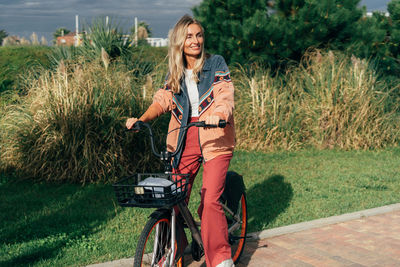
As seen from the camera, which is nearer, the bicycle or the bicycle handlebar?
the bicycle

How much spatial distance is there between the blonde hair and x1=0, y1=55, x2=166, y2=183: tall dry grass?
3.88m

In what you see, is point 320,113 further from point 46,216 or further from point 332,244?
point 46,216

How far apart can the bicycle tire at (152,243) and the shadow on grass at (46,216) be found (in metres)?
1.50

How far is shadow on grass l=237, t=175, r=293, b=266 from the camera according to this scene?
5.55 meters

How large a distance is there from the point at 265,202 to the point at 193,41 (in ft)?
10.4

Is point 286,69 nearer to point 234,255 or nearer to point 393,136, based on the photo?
point 393,136

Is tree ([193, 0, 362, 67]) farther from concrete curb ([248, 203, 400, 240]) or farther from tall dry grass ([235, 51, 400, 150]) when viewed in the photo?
concrete curb ([248, 203, 400, 240])

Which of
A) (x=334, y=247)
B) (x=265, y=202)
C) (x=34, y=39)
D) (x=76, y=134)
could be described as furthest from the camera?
(x=34, y=39)

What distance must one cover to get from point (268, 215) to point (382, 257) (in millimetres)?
1611

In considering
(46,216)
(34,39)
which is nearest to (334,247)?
(46,216)

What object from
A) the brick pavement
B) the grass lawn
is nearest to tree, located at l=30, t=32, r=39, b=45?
the grass lawn

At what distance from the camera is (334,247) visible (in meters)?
4.92

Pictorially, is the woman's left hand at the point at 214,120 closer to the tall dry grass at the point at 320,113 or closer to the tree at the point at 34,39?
the tall dry grass at the point at 320,113

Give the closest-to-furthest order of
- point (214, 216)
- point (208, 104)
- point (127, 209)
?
point (214, 216)
point (208, 104)
point (127, 209)
